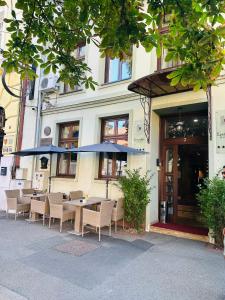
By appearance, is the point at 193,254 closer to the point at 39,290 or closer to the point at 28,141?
the point at 39,290

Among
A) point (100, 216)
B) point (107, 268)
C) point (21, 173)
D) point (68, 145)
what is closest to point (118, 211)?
point (100, 216)

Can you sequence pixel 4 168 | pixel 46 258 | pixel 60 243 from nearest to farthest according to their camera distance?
1. pixel 46 258
2. pixel 60 243
3. pixel 4 168

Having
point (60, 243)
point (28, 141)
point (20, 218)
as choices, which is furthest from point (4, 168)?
point (60, 243)

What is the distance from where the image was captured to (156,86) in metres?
6.27

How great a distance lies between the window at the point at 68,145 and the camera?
8734 millimetres

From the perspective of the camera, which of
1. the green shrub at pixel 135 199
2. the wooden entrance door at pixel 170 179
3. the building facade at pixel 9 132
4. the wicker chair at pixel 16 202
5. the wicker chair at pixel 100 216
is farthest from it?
the building facade at pixel 9 132

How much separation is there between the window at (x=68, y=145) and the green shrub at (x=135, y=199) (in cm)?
285

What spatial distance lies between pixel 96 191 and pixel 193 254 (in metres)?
3.64

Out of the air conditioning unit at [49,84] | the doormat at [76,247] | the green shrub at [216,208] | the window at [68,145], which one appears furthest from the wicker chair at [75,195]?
the air conditioning unit at [49,84]

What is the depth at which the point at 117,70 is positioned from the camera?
8.19 meters

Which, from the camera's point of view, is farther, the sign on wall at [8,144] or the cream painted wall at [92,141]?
the sign on wall at [8,144]

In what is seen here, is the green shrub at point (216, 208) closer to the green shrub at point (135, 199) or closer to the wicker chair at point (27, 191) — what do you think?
the green shrub at point (135, 199)

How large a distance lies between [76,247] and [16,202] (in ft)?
10.9

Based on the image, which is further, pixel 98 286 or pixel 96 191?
pixel 96 191
